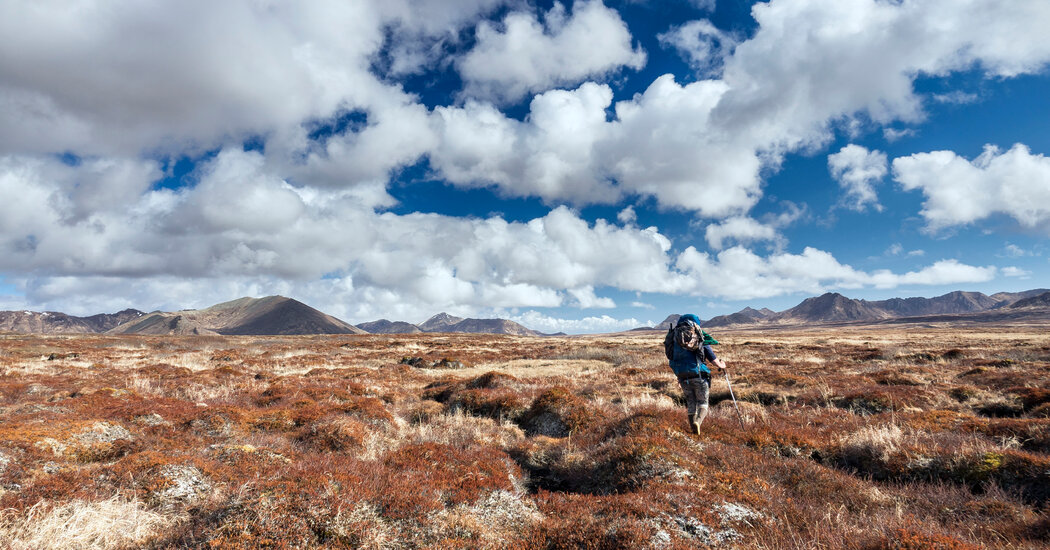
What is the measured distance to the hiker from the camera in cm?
927

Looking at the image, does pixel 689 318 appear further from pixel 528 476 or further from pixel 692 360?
pixel 528 476

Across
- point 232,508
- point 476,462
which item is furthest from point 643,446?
Result: point 232,508

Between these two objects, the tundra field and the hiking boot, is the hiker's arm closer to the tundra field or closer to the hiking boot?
the hiking boot

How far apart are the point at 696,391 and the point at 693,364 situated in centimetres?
60

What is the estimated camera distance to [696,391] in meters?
9.37

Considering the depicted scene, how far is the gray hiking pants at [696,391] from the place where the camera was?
925 cm

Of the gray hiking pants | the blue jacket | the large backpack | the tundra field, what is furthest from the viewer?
the large backpack

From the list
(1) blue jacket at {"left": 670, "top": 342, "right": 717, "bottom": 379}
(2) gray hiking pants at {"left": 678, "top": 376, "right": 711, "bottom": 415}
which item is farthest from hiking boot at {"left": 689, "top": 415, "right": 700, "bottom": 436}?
(1) blue jacket at {"left": 670, "top": 342, "right": 717, "bottom": 379}

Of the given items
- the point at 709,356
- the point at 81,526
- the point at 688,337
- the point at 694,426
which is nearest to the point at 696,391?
the point at 694,426

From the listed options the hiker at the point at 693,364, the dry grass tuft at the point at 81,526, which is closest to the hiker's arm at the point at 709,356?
the hiker at the point at 693,364

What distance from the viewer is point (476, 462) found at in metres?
7.54

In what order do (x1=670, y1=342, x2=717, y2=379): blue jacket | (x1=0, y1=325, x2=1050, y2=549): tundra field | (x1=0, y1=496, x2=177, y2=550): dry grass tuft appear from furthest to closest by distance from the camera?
1. (x1=670, y1=342, x2=717, y2=379): blue jacket
2. (x1=0, y1=325, x2=1050, y2=549): tundra field
3. (x1=0, y1=496, x2=177, y2=550): dry grass tuft

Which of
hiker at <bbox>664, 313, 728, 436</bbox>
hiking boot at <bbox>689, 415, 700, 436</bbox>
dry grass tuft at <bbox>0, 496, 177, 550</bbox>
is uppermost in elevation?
hiker at <bbox>664, 313, 728, 436</bbox>

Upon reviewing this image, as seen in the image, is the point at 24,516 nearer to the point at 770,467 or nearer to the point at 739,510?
the point at 739,510
